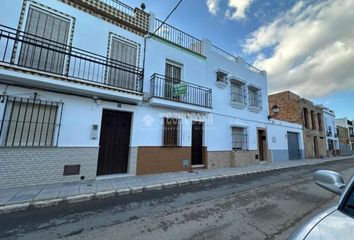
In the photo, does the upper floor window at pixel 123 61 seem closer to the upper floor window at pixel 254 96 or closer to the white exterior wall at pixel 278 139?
the upper floor window at pixel 254 96

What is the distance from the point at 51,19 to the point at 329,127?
35.7 metres

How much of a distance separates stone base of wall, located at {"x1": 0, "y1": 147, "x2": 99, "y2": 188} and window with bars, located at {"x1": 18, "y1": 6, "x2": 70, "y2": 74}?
309cm

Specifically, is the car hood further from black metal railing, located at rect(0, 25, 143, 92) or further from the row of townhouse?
black metal railing, located at rect(0, 25, 143, 92)

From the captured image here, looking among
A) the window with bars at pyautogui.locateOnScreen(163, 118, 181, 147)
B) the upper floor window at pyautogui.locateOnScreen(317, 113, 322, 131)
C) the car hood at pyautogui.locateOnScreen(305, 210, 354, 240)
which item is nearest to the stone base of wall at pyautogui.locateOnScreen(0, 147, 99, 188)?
the window with bars at pyautogui.locateOnScreen(163, 118, 181, 147)

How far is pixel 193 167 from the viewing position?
1037 centimetres

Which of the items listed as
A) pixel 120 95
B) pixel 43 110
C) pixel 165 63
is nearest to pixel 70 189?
pixel 43 110

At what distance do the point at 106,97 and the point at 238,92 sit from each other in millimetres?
10200

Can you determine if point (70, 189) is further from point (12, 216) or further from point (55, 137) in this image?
point (55, 137)

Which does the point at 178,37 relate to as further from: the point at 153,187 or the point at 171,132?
the point at 153,187

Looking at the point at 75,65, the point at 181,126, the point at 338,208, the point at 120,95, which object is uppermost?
the point at 75,65

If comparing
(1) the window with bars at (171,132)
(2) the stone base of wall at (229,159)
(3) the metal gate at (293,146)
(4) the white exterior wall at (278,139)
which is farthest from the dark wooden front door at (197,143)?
(3) the metal gate at (293,146)

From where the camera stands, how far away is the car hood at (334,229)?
52.3 inches

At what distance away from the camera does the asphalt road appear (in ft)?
11.1

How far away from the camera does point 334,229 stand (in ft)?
4.59
